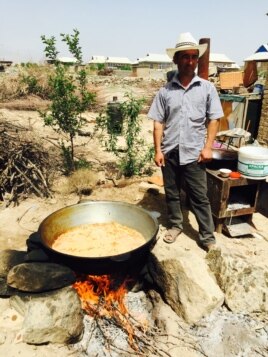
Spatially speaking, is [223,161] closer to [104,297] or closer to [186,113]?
[186,113]

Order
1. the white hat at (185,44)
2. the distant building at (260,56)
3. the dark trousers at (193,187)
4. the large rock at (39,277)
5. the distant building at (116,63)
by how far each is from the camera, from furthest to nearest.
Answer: the distant building at (116,63) → the distant building at (260,56) → the dark trousers at (193,187) → the white hat at (185,44) → the large rock at (39,277)

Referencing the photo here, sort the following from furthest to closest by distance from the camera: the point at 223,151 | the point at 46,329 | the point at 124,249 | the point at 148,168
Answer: the point at 148,168 < the point at 223,151 < the point at 124,249 < the point at 46,329

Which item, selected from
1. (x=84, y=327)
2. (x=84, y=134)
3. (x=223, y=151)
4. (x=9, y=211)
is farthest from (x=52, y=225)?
(x=84, y=134)

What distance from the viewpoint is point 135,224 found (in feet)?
13.0

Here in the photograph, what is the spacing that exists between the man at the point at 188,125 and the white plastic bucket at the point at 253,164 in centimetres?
71

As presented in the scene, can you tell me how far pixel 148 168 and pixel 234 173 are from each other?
3.11m

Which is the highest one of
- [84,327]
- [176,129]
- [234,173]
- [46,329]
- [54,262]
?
[176,129]

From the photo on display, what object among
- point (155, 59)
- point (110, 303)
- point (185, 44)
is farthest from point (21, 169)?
point (155, 59)

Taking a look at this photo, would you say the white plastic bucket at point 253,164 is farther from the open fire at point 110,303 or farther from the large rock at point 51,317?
the large rock at point 51,317

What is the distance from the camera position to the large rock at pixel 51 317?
276 cm

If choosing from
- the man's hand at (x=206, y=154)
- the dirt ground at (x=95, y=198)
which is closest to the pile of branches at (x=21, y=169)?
the dirt ground at (x=95, y=198)

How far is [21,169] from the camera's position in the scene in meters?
5.80

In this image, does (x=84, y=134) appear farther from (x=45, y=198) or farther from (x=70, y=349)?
(x=70, y=349)

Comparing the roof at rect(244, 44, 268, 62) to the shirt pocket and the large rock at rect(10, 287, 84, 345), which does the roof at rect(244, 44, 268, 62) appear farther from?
the large rock at rect(10, 287, 84, 345)
